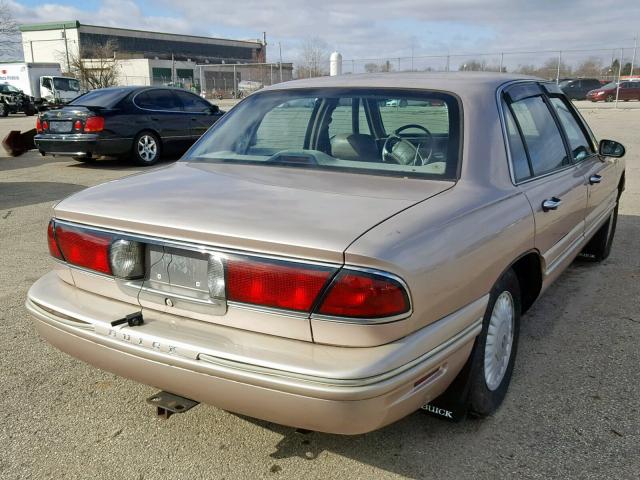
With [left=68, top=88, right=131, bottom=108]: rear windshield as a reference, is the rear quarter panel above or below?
below

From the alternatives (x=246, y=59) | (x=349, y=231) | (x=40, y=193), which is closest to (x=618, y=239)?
(x=349, y=231)

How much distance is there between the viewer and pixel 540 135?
3.42m

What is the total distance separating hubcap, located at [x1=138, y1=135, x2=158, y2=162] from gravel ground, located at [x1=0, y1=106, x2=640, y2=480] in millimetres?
7627

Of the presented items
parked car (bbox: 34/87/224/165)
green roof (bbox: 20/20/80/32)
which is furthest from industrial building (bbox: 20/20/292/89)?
parked car (bbox: 34/87/224/165)

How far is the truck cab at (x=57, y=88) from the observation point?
35.3m

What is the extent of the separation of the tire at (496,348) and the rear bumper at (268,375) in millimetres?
189

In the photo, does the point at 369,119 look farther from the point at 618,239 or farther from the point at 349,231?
the point at 618,239

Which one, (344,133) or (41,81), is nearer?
(344,133)

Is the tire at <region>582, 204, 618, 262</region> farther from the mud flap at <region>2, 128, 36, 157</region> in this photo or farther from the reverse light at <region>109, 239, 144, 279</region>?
the mud flap at <region>2, 128, 36, 157</region>

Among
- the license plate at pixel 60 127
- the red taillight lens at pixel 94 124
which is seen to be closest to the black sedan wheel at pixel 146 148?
the red taillight lens at pixel 94 124

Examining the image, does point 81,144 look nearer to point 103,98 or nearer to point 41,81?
point 103,98

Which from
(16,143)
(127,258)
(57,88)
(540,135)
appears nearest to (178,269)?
(127,258)

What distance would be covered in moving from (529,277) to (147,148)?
923 centimetres

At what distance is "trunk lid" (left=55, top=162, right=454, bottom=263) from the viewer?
80.0 inches
